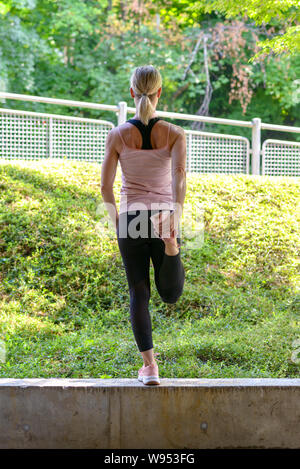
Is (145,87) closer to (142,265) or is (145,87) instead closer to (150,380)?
(142,265)

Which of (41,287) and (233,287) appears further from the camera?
(233,287)

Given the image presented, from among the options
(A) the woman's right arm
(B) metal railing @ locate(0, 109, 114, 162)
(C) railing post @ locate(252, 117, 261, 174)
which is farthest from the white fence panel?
(A) the woman's right arm

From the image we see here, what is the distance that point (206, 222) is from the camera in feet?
29.8

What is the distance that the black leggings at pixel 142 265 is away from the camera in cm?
355

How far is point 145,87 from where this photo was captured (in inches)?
137

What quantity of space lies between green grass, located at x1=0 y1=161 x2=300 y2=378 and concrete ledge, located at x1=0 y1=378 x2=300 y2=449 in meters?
1.04

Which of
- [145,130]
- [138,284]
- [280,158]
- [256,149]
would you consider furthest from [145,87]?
[280,158]
